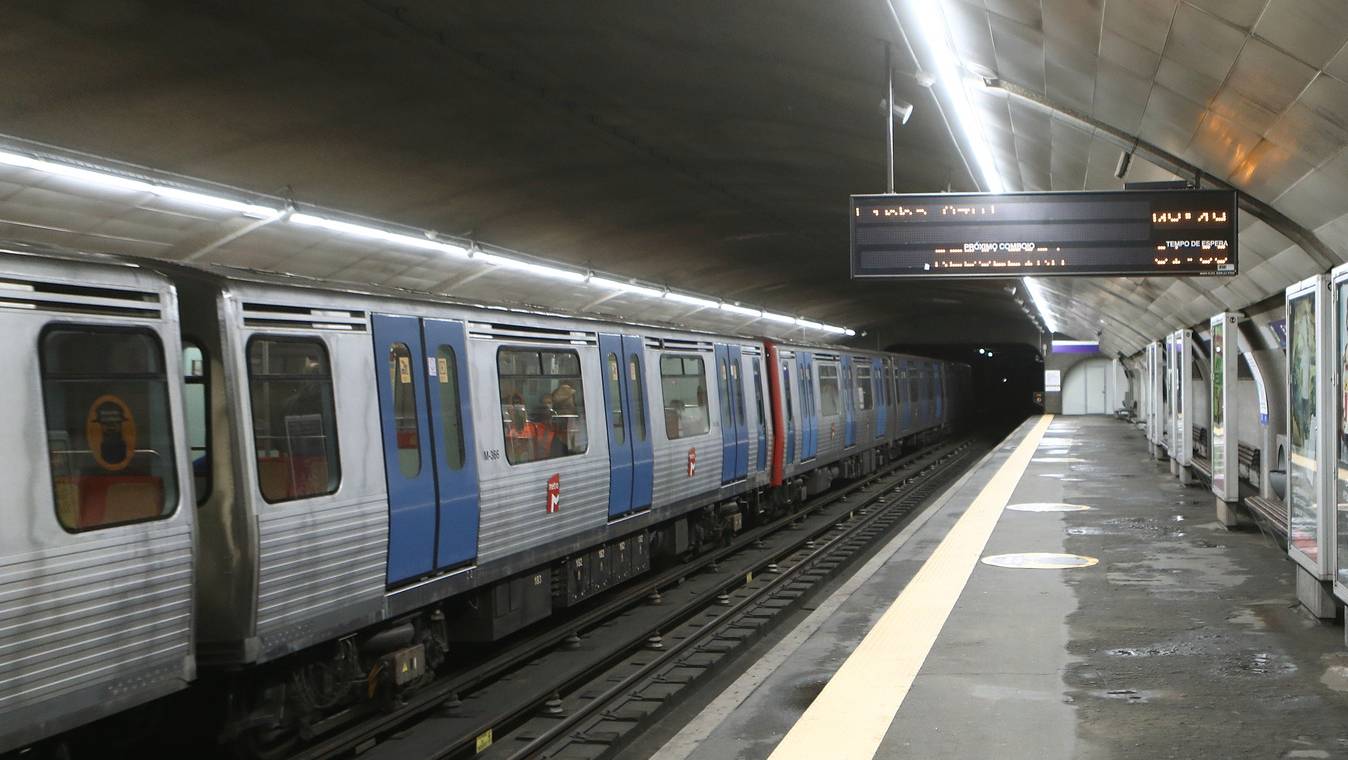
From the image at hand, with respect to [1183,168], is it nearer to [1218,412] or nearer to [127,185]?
[1218,412]

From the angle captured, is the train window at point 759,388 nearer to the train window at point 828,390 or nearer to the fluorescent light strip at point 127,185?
the train window at point 828,390

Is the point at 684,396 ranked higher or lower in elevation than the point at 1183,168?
lower

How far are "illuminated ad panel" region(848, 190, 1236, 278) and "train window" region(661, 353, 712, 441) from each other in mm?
2313

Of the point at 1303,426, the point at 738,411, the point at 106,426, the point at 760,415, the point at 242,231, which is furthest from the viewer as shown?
the point at 242,231

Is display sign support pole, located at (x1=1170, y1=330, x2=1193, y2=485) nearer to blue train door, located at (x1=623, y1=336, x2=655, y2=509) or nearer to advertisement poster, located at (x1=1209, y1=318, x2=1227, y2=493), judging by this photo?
advertisement poster, located at (x1=1209, y1=318, x2=1227, y2=493)

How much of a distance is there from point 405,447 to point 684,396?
17.8 ft

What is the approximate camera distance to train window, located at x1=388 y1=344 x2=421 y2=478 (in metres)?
7.17

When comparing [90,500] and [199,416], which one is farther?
[199,416]

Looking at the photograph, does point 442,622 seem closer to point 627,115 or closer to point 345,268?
point 627,115

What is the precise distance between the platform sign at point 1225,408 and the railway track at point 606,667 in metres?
4.12

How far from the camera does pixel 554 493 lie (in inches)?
360

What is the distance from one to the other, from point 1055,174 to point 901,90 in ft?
7.47

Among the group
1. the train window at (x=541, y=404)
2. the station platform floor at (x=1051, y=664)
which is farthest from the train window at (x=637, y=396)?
the station platform floor at (x=1051, y=664)

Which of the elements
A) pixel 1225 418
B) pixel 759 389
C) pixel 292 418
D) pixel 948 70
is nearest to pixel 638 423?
pixel 948 70
